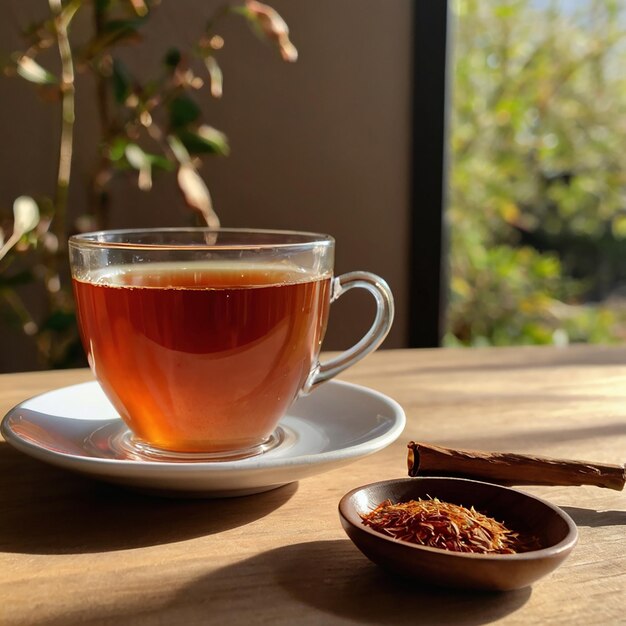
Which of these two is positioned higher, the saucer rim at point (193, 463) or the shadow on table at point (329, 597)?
the saucer rim at point (193, 463)

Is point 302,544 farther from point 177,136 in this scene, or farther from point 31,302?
point 31,302

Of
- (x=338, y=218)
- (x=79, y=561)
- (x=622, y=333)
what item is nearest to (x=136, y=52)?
(x=338, y=218)

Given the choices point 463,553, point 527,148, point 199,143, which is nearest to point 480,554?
point 463,553

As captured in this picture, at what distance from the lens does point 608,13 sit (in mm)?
3934

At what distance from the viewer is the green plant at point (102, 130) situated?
164cm

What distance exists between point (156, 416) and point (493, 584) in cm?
36

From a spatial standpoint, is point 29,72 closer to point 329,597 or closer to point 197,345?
point 197,345

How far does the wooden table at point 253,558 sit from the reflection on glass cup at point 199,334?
84mm

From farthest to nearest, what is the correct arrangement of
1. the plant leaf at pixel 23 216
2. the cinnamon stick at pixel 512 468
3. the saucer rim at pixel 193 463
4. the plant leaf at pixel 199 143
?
1. the plant leaf at pixel 199 143
2. the plant leaf at pixel 23 216
3. the cinnamon stick at pixel 512 468
4. the saucer rim at pixel 193 463

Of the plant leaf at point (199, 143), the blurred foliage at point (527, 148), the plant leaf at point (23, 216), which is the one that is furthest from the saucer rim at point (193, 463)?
the blurred foliage at point (527, 148)

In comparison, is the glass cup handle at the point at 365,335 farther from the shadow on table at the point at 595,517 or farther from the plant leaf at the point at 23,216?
the plant leaf at the point at 23,216

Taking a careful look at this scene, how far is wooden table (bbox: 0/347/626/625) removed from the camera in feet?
1.53

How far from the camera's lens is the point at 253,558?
54cm

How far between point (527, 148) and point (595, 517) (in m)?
3.50
